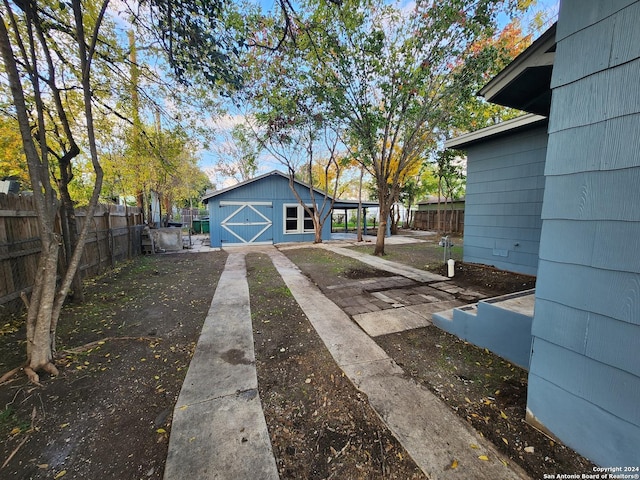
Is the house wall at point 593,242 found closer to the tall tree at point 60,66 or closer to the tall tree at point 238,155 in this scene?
the tall tree at point 60,66

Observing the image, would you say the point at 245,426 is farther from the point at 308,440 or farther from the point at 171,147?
the point at 171,147

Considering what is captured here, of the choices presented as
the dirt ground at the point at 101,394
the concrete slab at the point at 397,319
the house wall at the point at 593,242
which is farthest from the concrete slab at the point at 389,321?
the dirt ground at the point at 101,394

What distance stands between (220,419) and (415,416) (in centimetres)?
142

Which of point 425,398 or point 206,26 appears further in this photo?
point 206,26

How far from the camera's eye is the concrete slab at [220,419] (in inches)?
57.5

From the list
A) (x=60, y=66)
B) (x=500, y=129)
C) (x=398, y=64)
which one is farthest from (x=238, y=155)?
(x=500, y=129)

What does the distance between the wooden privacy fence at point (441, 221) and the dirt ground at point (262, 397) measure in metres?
16.6

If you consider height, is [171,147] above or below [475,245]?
above

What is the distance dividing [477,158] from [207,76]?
20.4 ft

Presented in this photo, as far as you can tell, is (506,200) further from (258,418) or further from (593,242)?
(258,418)

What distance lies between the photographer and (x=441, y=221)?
A: 20016 mm

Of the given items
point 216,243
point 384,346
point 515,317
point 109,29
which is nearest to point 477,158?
point 515,317

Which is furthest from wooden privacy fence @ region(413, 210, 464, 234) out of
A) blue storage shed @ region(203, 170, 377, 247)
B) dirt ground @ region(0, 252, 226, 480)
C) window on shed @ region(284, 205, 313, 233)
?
dirt ground @ region(0, 252, 226, 480)

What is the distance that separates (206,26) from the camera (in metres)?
3.18
